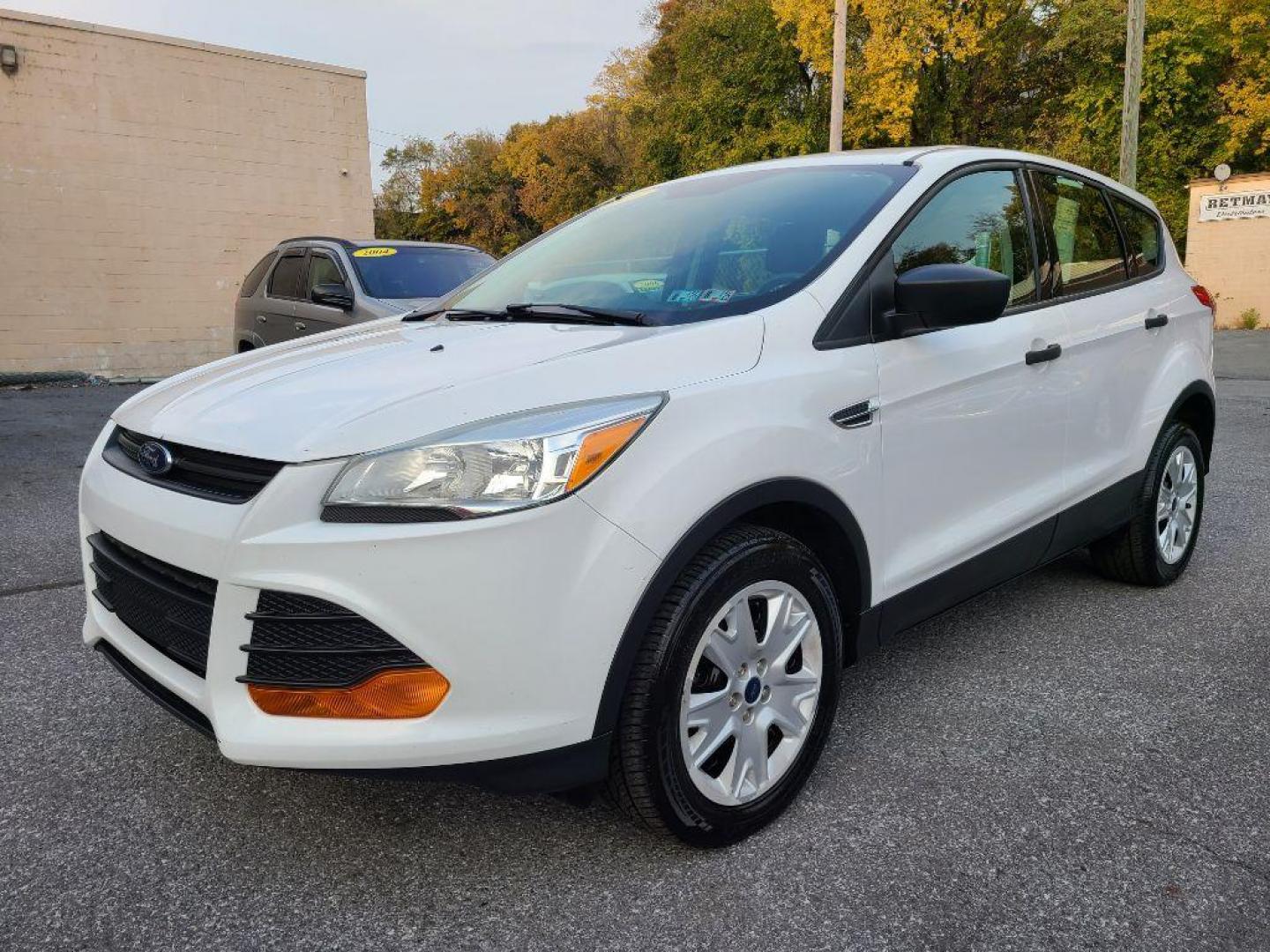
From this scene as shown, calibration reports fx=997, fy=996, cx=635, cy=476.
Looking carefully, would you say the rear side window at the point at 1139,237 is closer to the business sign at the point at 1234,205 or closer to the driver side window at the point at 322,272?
the driver side window at the point at 322,272

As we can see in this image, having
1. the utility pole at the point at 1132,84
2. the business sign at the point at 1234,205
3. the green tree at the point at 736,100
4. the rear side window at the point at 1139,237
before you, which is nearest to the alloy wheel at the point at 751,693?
the rear side window at the point at 1139,237

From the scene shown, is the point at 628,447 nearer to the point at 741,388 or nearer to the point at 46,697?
the point at 741,388

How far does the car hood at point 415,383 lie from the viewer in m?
2.00

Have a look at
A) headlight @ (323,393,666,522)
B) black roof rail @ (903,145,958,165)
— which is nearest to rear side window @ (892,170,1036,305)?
black roof rail @ (903,145,958,165)

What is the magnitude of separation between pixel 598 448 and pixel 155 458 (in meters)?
1.05

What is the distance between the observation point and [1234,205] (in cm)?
2319

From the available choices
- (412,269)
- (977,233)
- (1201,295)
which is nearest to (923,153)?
(977,233)

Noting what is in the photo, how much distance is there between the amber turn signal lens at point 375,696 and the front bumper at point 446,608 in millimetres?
21

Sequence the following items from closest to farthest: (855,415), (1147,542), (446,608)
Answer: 1. (446,608)
2. (855,415)
3. (1147,542)

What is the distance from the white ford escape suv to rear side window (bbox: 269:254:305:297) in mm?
6295

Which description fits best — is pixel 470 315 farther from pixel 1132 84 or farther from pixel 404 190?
pixel 404 190

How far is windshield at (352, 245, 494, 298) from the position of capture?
8133 mm

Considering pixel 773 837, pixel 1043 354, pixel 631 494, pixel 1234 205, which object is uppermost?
pixel 1234 205

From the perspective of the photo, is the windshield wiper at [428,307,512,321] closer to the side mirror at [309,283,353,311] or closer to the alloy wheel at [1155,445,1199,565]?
the alloy wheel at [1155,445,1199,565]
